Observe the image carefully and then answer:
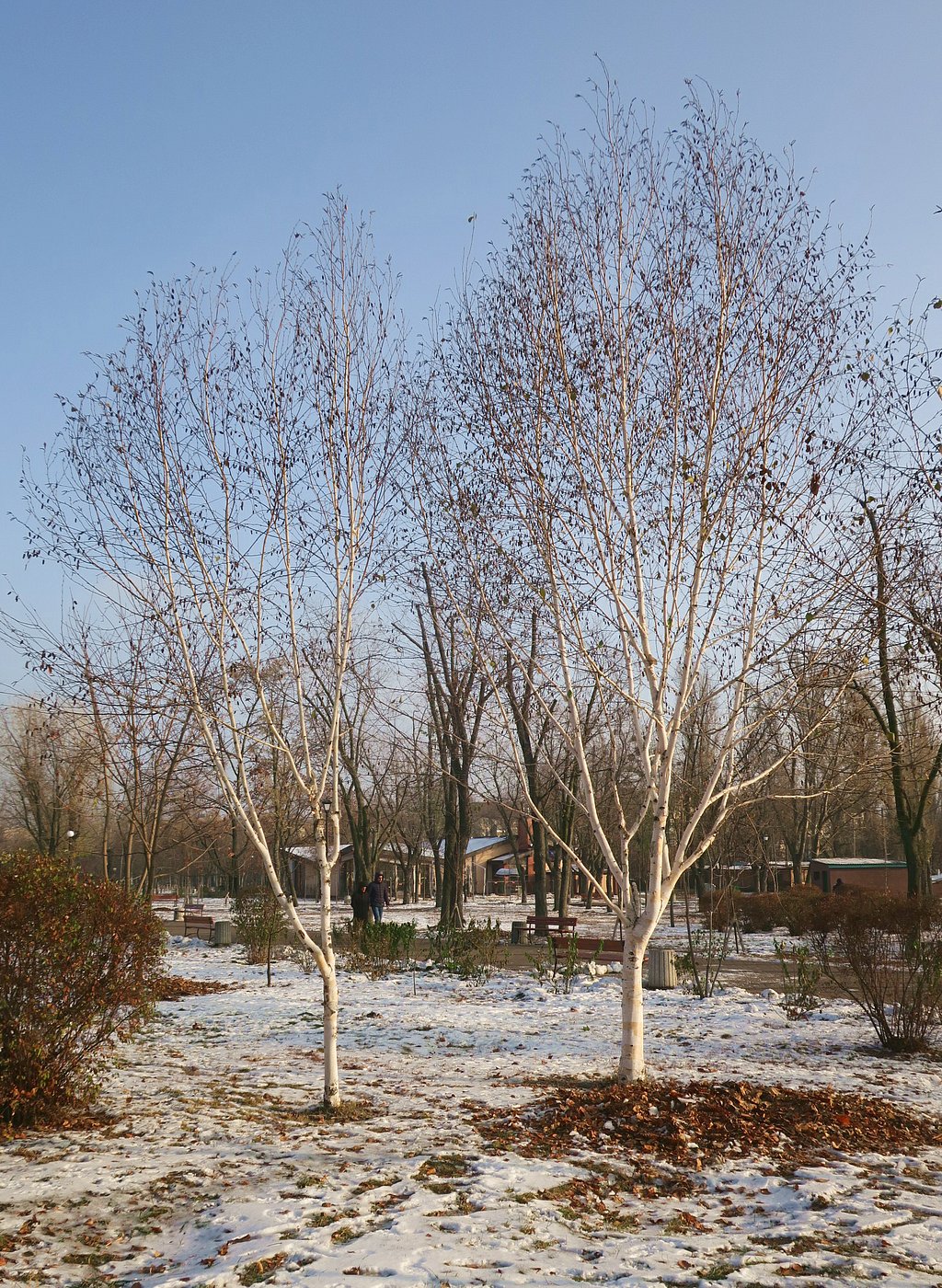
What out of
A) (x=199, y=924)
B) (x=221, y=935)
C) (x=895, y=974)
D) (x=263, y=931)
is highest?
(x=895, y=974)

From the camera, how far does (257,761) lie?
10.3 metres

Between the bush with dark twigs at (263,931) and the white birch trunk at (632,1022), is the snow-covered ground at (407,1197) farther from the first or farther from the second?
the bush with dark twigs at (263,931)

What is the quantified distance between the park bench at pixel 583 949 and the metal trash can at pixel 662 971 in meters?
0.57

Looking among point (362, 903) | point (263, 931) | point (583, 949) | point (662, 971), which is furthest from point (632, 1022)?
point (362, 903)

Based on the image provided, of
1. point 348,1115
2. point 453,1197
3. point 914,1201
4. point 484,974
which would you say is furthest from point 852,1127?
point 484,974

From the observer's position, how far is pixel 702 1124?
630 cm

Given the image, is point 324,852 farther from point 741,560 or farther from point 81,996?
point 741,560

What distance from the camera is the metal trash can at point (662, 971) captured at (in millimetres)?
14242

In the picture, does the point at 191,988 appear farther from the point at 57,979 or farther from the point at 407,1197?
the point at 407,1197

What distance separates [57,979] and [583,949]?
11.0m

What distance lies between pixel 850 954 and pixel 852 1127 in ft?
10.4

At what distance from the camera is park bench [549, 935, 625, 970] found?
1502cm

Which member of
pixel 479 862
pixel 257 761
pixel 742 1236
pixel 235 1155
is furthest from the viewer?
pixel 479 862

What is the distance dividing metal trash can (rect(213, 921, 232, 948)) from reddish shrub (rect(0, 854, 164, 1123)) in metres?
15.1
